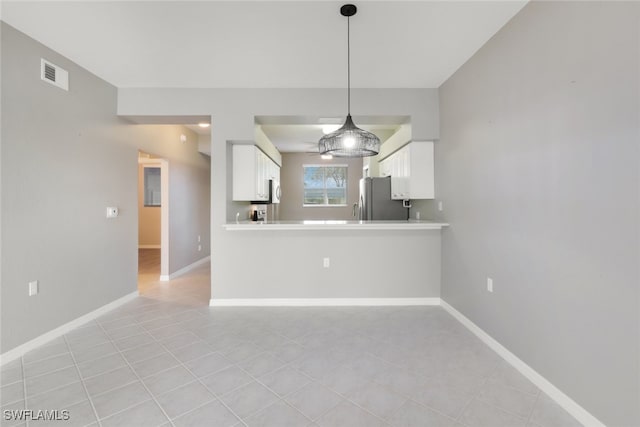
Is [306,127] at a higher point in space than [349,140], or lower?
higher

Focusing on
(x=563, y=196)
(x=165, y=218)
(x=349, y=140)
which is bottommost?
(x=165, y=218)

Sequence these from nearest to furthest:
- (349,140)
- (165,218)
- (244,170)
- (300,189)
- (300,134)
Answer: (349,140) → (244,170) → (165,218) → (300,134) → (300,189)

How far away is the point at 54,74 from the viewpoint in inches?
102

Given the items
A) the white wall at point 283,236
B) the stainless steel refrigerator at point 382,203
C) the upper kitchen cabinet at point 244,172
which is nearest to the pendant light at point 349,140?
the white wall at point 283,236

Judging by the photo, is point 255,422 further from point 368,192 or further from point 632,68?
point 368,192

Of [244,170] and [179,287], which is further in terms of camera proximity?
[179,287]

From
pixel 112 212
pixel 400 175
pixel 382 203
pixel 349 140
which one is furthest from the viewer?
pixel 382 203

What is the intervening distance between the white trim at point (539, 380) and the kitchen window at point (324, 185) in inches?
185

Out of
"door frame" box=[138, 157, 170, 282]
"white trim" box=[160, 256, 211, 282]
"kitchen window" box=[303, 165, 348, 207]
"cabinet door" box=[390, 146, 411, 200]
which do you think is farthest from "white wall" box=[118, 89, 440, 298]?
"kitchen window" box=[303, 165, 348, 207]

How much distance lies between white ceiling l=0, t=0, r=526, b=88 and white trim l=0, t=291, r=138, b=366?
8.55 feet

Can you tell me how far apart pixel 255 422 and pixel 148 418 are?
619 millimetres

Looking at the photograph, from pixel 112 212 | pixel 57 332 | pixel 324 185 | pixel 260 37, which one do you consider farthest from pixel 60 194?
pixel 324 185

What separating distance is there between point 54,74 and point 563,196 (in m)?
4.25

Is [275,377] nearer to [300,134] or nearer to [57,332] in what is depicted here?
[57,332]
